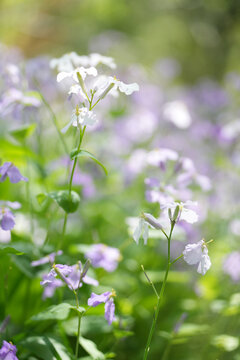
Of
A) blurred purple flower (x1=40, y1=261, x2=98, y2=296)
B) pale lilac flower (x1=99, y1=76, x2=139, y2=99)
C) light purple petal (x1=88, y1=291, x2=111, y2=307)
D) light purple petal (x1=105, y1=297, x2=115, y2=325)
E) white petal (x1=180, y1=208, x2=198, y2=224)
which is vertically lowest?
light purple petal (x1=105, y1=297, x2=115, y2=325)

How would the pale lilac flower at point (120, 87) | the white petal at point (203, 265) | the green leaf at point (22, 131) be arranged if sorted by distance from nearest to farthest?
the white petal at point (203, 265) < the pale lilac flower at point (120, 87) < the green leaf at point (22, 131)

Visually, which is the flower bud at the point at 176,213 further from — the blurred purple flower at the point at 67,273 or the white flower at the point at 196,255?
the blurred purple flower at the point at 67,273

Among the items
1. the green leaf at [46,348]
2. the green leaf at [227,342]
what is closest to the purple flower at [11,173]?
the green leaf at [46,348]

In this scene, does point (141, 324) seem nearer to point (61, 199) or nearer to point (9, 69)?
point (61, 199)

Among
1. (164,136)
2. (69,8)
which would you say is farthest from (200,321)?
(69,8)

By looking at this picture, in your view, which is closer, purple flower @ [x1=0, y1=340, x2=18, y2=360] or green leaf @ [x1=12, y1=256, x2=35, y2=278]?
purple flower @ [x1=0, y1=340, x2=18, y2=360]

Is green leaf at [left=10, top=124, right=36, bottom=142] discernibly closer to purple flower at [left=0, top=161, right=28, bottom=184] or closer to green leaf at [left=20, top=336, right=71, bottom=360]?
purple flower at [left=0, top=161, right=28, bottom=184]

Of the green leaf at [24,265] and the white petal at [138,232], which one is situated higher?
the white petal at [138,232]

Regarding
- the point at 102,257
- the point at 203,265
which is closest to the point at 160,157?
the point at 102,257

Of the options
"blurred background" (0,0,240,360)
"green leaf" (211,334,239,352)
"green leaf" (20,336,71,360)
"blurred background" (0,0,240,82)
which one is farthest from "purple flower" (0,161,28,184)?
"blurred background" (0,0,240,82)
